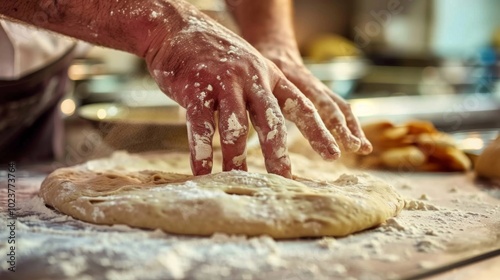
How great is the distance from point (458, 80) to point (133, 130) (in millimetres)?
2935

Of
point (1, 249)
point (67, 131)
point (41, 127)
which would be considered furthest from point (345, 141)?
point (67, 131)

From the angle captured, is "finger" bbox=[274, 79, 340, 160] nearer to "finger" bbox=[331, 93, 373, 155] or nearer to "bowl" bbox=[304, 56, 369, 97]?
"finger" bbox=[331, 93, 373, 155]

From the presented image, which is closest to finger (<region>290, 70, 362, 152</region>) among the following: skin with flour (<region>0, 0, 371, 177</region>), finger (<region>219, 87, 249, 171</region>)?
skin with flour (<region>0, 0, 371, 177</region>)

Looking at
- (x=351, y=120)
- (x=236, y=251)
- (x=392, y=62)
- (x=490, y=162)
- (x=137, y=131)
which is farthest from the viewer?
(x=392, y=62)

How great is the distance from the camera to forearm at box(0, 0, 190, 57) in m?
1.20

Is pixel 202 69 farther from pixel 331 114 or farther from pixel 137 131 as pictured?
pixel 137 131

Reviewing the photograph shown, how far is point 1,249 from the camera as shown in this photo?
3.05 ft

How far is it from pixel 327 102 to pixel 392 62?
3.41 m

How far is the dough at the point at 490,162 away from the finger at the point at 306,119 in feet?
2.10

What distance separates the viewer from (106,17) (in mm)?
1208

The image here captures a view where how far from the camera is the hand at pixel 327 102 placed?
4.49 ft

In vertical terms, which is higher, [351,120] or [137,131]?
[351,120]

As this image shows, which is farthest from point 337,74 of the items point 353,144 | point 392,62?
point 353,144

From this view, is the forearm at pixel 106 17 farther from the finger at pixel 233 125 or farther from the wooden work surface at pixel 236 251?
the wooden work surface at pixel 236 251
